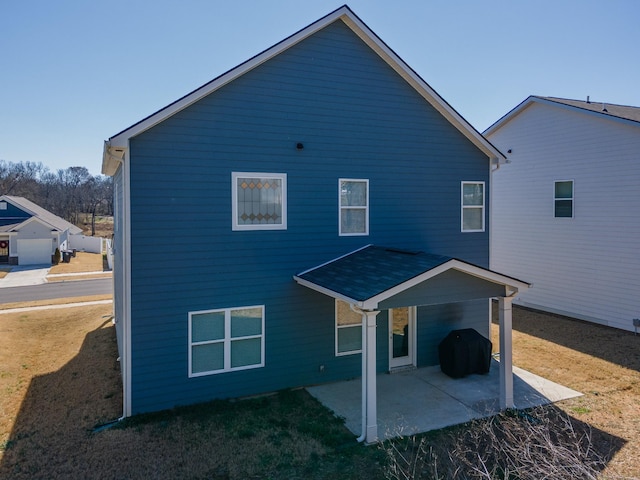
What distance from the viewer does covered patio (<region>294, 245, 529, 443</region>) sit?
23.9ft

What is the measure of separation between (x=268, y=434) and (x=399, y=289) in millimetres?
3363

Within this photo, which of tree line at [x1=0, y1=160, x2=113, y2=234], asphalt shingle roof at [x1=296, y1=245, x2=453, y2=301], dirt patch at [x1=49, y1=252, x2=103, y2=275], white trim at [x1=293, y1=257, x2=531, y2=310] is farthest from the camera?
tree line at [x1=0, y1=160, x2=113, y2=234]

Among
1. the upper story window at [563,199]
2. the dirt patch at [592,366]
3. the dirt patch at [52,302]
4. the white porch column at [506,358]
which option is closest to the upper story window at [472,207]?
the white porch column at [506,358]

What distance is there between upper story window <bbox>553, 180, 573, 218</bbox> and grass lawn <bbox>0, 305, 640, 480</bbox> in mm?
5592

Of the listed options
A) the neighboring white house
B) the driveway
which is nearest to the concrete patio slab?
the neighboring white house

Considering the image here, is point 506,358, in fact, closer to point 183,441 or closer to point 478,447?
point 478,447

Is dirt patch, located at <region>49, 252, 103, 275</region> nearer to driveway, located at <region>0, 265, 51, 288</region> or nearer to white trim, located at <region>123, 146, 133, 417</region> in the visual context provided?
driveway, located at <region>0, 265, 51, 288</region>

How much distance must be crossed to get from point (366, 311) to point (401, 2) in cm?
742

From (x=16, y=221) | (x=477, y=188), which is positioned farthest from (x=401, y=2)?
(x=16, y=221)

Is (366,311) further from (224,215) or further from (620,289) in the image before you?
(620,289)

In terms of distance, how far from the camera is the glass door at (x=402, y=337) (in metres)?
10.9

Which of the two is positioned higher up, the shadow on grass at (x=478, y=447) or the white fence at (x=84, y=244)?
the white fence at (x=84, y=244)

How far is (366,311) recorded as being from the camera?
7.25 m

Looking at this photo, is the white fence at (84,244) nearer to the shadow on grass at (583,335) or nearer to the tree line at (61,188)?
the tree line at (61,188)
